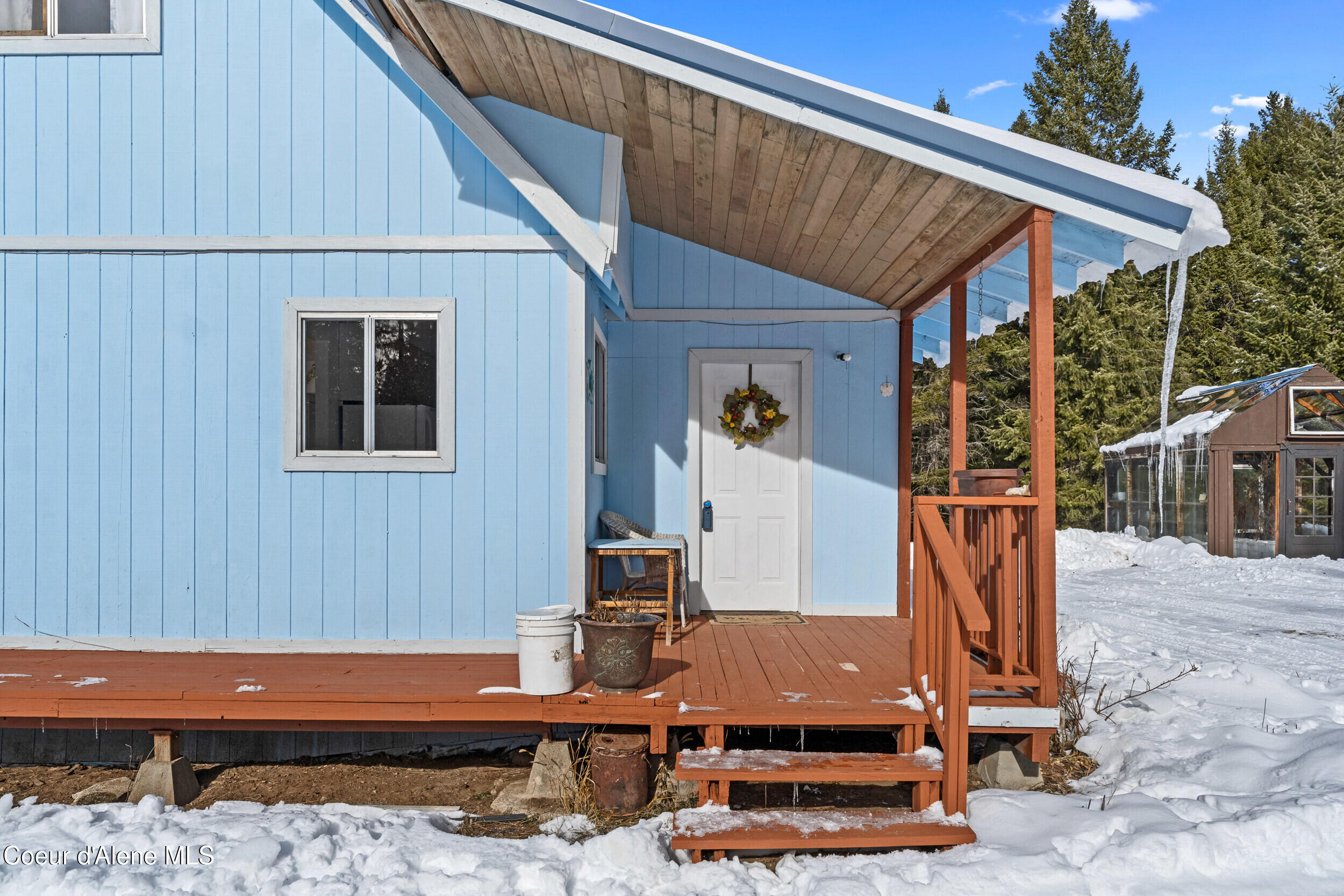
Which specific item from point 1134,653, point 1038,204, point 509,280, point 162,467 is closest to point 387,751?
point 162,467

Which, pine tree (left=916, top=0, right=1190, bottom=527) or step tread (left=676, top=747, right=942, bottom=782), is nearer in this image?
step tread (left=676, top=747, right=942, bottom=782)

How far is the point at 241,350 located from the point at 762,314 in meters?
3.49

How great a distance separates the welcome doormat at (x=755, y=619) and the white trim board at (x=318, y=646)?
5.71 ft

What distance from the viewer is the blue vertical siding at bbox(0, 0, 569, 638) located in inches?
190

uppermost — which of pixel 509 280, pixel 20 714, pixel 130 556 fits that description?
pixel 509 280

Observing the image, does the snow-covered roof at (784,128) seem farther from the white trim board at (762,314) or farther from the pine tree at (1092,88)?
the pine tree at (1092,88)

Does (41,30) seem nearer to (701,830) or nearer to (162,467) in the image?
(162,467)

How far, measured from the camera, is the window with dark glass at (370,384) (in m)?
4.82

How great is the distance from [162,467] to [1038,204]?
15.2 ft

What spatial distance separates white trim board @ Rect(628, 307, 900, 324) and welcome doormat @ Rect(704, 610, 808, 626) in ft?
7.06

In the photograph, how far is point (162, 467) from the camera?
Answer: 4.84 metres

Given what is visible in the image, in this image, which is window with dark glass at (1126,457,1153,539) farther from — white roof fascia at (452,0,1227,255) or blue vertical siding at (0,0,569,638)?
blue vertical siding at (0,0,569,638)

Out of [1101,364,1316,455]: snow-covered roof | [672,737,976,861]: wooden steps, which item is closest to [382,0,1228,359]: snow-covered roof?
[672,737,976,861]: wooden steps

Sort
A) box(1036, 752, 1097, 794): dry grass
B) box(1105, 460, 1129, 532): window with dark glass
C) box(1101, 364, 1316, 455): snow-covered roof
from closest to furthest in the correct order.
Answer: box(1036, 752, 1097, 794): dry grass
box(1101, 364, 1316, 455): snow-covered roof
box(1105, 460, 1129, 532): window with dark glass
